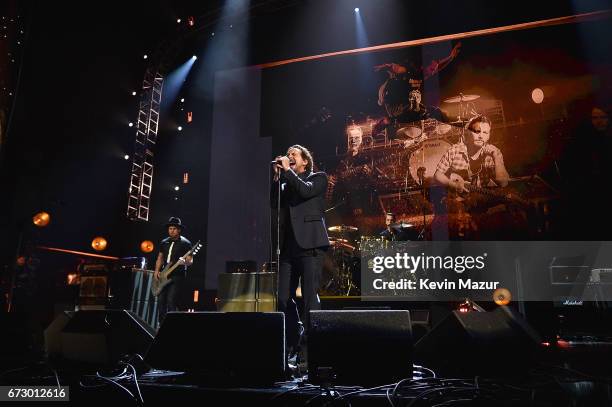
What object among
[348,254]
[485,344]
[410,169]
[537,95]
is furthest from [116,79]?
[485,344]

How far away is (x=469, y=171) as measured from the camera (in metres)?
6.66

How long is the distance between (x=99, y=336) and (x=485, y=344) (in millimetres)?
1844

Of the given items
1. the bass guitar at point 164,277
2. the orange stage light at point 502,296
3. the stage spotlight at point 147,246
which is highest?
the stage spotlight at point 147,246

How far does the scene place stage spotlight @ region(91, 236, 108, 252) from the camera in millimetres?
8734

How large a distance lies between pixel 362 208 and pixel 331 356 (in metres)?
5.52

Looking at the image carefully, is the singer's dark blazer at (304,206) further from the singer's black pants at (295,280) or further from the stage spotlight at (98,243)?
the stage spotlight at (98,243)

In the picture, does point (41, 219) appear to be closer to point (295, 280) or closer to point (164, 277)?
point (164, 277)

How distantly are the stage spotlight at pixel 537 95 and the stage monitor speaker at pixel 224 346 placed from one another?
6321 mm

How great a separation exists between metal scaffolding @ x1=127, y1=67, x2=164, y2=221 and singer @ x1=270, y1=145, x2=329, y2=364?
6440 mm

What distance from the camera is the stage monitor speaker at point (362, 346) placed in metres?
1.74

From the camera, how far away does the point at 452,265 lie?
19.9 feet

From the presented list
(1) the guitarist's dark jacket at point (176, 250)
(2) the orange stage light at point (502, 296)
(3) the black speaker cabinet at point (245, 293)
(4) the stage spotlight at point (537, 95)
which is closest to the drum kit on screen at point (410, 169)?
(4) the stage spotlight at point (537, 95)

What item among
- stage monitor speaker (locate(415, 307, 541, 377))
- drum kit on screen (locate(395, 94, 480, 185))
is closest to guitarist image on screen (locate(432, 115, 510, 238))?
drum kit on screen (locate(395, 94, 480, 185))

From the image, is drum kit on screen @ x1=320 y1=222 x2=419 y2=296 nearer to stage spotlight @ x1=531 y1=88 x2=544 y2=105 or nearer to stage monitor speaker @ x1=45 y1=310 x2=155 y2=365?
stage spotlight @ x1=531 y1=88 x2=544 y2=105
